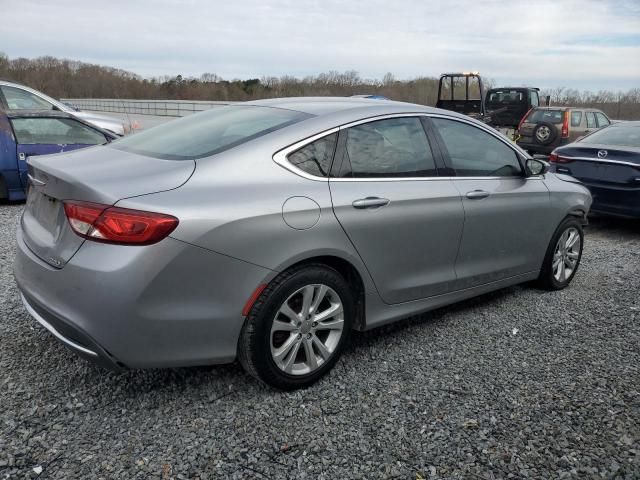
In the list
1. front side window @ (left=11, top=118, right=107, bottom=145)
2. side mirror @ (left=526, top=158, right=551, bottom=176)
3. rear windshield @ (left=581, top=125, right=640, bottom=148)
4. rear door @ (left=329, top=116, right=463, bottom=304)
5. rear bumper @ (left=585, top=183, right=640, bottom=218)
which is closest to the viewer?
rear door @ (left=329, top=116, right=463, bottom=304)

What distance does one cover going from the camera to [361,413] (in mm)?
2781

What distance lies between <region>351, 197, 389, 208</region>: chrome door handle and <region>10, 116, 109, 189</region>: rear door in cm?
566

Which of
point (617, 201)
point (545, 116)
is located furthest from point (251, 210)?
point (545, 116)

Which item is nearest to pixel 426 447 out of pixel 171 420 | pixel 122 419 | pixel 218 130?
pixel 171 420

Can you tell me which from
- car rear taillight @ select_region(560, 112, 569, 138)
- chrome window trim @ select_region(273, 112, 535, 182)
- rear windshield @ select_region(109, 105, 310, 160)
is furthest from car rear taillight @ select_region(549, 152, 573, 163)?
car rear taillight @ select_region(560, 112, 569, 138)

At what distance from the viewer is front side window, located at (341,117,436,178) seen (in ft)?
10.2

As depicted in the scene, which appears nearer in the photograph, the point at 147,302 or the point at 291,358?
the point at 147,302

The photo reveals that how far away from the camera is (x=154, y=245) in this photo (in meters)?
2.35

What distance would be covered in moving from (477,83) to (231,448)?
15.2m

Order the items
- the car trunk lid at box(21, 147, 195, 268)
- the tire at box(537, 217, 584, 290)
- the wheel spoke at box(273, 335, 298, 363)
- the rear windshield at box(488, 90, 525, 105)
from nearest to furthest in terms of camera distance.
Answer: the car trunk lid at box(21, 147, 195, 268) → the wheel spoke at box(273, 335, 298, 363) → the tire at box(537, 217, 584, 290) → the rear windshield at box(488, 90, 525, 105)

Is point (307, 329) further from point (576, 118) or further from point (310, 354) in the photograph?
point (576, 118)

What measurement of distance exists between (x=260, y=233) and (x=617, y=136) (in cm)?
650

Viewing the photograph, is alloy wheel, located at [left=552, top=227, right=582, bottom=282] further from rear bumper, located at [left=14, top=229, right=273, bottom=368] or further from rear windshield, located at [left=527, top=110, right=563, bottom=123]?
rear windshield, located at [left=527, top=110, right=563, bottom=123]

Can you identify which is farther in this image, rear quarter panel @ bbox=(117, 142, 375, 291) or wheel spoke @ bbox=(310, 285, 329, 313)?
Result: wheel spoke @ bbox=(310, 285, 329, 313)
